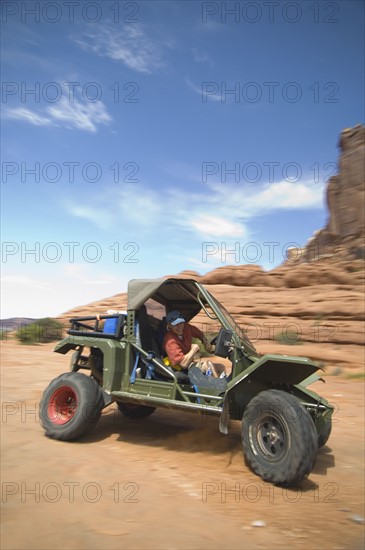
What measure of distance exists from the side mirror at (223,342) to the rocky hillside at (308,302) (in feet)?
38.0

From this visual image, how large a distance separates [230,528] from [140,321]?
2.99 m

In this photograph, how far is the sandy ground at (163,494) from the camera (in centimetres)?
309

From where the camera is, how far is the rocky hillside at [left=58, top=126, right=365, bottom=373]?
1973 cm

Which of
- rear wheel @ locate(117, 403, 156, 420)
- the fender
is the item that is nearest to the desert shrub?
rear wheel @ locate(117, 403, 156, 420)

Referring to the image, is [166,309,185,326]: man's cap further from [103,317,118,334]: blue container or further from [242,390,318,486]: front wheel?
[242,390,318,486]: front wheel

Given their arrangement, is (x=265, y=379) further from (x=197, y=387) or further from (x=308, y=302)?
(x=308, y=302)

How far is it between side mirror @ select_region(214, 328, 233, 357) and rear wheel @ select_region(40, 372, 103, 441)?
1804 millimetres

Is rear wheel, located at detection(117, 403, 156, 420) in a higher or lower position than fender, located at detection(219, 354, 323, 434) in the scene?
lower

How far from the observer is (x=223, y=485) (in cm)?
417

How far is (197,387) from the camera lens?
17.1 ft

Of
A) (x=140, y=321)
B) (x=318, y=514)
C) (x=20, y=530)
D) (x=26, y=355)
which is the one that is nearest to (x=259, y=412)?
(x=318, y=514)

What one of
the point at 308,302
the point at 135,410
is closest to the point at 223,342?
the point at 135,410

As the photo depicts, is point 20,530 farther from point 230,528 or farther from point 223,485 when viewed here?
point 223,485

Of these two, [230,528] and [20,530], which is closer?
[20,530]
